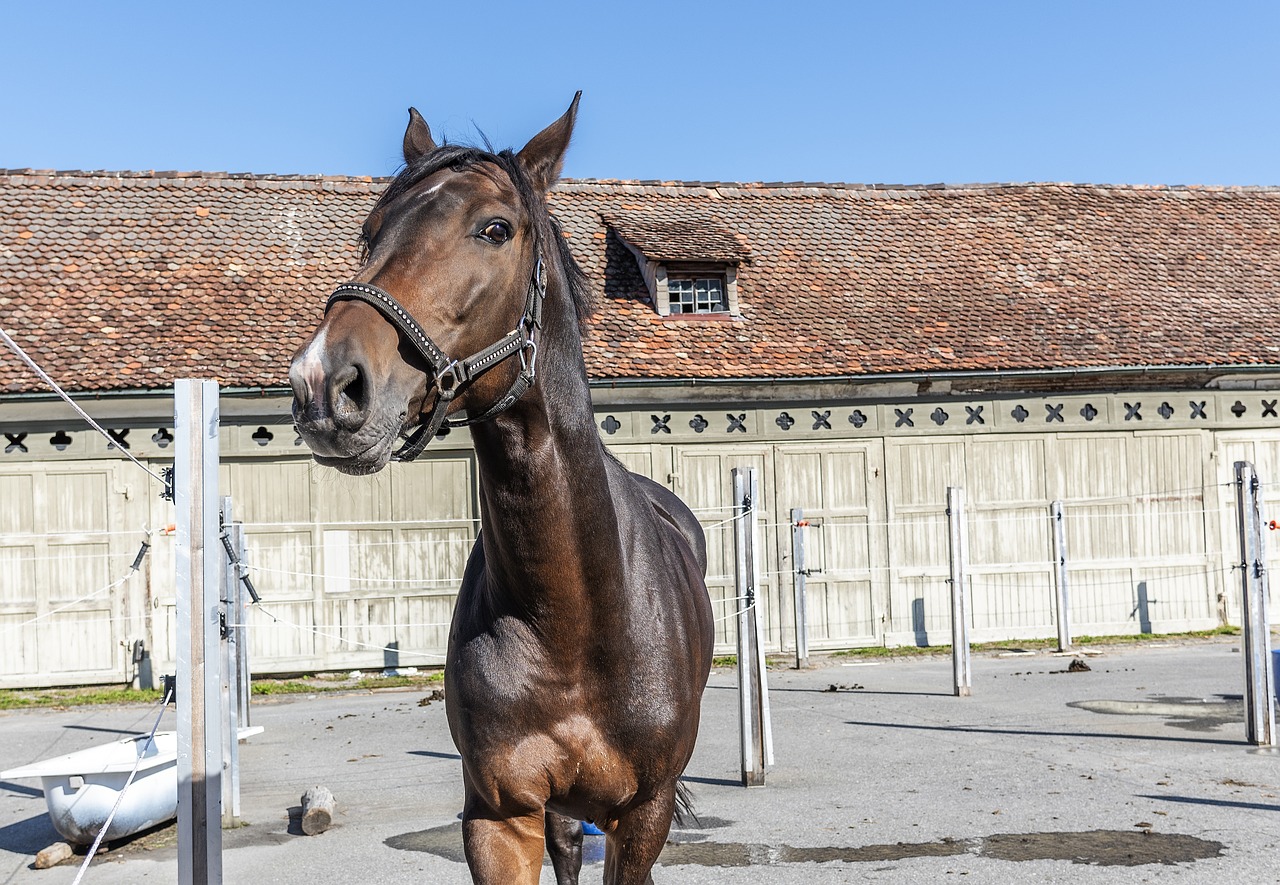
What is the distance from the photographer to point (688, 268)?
1758 centimetres

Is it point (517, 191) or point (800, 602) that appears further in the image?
point (800, 602)

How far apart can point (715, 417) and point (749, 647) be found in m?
8.68

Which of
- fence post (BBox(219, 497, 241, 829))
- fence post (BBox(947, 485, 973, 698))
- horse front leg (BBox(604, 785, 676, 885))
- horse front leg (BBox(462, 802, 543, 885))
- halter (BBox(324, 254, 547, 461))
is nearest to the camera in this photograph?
halter (BBox(324, 254, 547, 461))

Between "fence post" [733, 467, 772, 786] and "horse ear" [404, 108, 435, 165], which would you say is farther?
"fence post" [733, 467, 772, 786]

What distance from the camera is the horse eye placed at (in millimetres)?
2639

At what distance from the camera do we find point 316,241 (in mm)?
17797

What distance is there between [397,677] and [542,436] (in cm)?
1301

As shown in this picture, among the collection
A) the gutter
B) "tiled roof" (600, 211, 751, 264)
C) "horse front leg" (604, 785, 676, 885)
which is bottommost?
"horse front leg" (604, 785, 676, 885)

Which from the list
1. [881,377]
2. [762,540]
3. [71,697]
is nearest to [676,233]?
[881,377]

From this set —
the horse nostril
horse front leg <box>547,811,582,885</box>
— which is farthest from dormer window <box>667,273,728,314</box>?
the horse nostril

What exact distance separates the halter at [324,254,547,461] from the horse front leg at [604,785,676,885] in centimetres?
135

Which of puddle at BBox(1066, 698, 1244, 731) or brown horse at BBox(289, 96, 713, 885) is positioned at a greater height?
brown horse at BBox(289, 96, 713, 885)

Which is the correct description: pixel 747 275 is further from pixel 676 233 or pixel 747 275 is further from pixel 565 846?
pixel 565 846

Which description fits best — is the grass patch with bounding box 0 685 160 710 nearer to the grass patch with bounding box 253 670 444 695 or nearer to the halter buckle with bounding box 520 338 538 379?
the grass patch with bounding box 253 670 444 695
